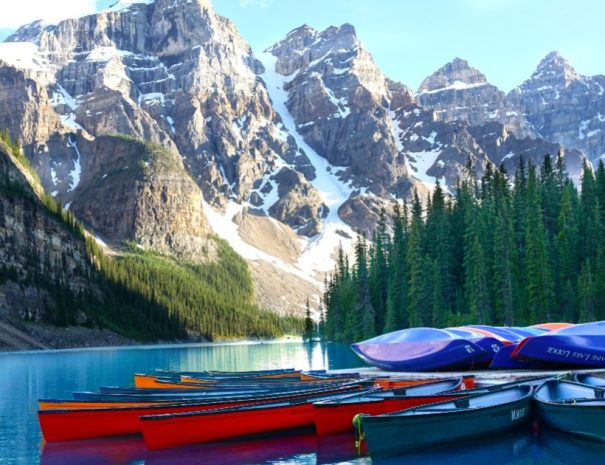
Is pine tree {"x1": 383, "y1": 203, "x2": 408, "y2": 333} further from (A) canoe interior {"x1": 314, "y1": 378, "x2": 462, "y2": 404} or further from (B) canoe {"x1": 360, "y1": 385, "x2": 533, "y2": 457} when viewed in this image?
(B) canoe {"x1": 360, "y1": 385, "x2": 533, "y2": 457}

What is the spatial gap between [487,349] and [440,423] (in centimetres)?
1689

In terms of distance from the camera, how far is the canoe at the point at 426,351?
127ft

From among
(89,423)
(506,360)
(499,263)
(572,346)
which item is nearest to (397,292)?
(499,263)

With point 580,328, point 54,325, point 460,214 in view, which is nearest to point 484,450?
point 580,328

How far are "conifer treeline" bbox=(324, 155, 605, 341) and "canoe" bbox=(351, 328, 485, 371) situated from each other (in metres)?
34.9

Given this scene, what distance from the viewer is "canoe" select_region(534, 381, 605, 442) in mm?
22781

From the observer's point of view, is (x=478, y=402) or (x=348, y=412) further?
(x=348, y=412)

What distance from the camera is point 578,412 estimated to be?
23234 mm

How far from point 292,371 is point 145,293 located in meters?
152

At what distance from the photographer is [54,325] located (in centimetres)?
14400

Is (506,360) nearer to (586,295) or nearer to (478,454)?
(478,454)

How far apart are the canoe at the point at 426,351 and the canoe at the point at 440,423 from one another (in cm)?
1167

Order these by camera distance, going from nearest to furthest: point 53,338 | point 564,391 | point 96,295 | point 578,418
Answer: point 578,418 < point 564,391 < point 53,338 < point 96,295

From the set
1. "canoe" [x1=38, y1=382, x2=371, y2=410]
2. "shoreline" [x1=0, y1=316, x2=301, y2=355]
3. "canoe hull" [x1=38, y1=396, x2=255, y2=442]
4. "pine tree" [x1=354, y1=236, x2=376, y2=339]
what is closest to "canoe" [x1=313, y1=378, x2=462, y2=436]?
"canoe" [x1=38, y1=382, x2=371, y2=410]
